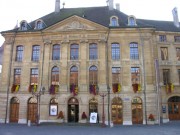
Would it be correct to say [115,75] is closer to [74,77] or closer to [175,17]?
[74,77]

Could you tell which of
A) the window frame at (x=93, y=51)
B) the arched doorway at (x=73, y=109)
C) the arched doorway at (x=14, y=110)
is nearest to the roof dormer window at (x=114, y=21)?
the window frame at (x=93, y=51)

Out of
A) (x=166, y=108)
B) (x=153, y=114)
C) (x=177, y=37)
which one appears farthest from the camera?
(x=177, y=37)

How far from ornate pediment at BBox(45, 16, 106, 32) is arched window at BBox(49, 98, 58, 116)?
371 inches

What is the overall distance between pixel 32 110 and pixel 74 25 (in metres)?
12.4

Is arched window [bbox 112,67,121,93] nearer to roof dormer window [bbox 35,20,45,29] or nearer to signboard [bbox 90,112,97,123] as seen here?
signboard [bbox 90,112,97,123]

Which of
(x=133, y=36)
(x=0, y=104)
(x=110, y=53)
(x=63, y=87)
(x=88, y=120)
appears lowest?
(x=88, y=120)

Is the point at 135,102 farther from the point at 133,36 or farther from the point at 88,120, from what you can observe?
the point at 133,36

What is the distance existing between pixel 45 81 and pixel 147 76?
43.0 ft

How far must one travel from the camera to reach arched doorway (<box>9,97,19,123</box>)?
27.9 meters

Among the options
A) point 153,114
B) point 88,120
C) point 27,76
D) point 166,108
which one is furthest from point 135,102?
point 27,76

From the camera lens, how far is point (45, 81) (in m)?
28.0

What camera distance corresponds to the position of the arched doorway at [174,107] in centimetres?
2826

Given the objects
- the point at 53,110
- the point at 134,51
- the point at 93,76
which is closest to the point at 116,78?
the point at 93,76

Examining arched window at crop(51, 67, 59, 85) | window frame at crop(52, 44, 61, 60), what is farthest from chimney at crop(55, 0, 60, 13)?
arched window at crop(51, 67, 59, 85)
